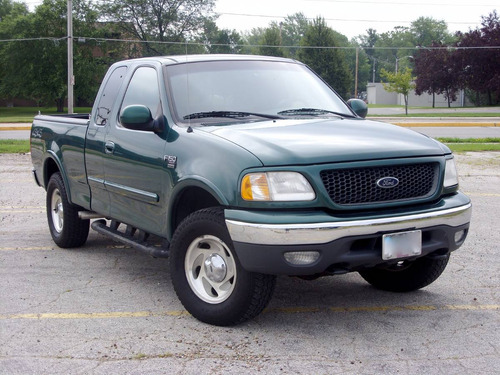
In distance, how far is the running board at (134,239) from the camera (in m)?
5.40

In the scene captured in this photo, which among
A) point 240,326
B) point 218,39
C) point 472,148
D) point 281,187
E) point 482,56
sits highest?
point 218,39

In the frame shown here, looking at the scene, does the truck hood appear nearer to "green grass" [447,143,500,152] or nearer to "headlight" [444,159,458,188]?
"headlight" [444,159,458,188]

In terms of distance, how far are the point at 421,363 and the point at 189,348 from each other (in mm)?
1391

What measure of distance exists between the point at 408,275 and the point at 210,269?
168cm

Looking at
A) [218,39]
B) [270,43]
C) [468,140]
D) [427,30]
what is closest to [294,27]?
[427,30]

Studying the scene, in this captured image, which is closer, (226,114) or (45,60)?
(226,114)

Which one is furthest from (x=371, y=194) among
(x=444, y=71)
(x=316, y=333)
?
(x=444, y=71)

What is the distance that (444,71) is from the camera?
54719 millimetres

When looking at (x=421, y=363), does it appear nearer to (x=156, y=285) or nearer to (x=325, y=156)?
(x=325, y=156)

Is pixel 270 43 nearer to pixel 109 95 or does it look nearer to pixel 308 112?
pixel 109 95

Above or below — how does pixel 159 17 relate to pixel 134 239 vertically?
above

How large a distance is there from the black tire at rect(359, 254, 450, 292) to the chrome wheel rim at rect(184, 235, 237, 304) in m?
1.39

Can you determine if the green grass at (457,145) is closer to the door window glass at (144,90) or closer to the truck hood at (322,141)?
the door window glass at (144,90)

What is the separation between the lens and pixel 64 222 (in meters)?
7.26
